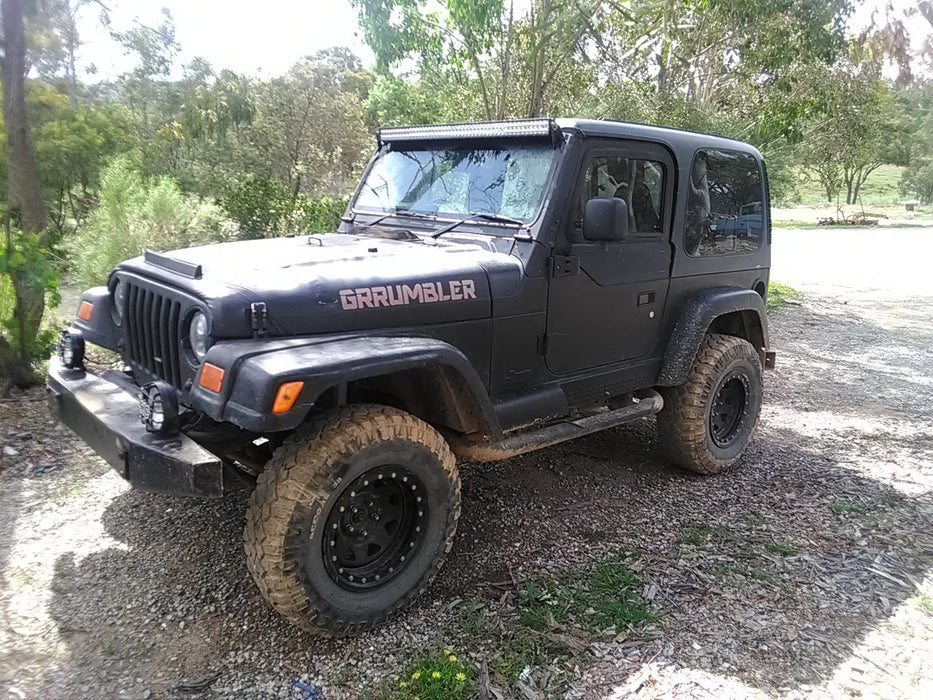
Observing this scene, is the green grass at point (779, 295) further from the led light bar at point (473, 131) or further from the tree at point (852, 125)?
the led light bar at point (473, 131)

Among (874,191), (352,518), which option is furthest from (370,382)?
(874,191)

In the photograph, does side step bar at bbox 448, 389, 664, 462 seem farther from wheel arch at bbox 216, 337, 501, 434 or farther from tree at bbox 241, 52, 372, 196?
tree at bbox 241, 52, 372, 196

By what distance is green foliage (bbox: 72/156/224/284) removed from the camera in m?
8.35

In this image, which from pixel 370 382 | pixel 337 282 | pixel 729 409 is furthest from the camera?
pixel 729 409

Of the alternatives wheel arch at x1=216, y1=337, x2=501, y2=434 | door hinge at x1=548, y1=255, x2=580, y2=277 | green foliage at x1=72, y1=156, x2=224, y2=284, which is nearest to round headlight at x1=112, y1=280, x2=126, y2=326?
wheel arch at x1=216, y1=337, x2=501, y2=434

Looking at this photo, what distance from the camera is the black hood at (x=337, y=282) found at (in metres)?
2.79

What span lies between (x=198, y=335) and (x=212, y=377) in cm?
34

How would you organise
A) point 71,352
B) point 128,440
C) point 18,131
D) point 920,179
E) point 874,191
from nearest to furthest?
point 128,440
point 71,352
point 18,131
point 920,179
point 874,191

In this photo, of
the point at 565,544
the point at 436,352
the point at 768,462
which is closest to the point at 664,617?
the point at 565,544

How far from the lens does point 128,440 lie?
8.87 feet

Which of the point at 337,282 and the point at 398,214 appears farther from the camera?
the point at 398,214

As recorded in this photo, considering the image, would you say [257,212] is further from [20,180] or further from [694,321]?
[694,321]

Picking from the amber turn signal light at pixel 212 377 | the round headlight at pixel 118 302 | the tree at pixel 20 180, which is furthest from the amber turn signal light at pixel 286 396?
the tree at pixel 20 180

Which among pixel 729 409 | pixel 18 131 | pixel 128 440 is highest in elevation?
pixel 18 131
